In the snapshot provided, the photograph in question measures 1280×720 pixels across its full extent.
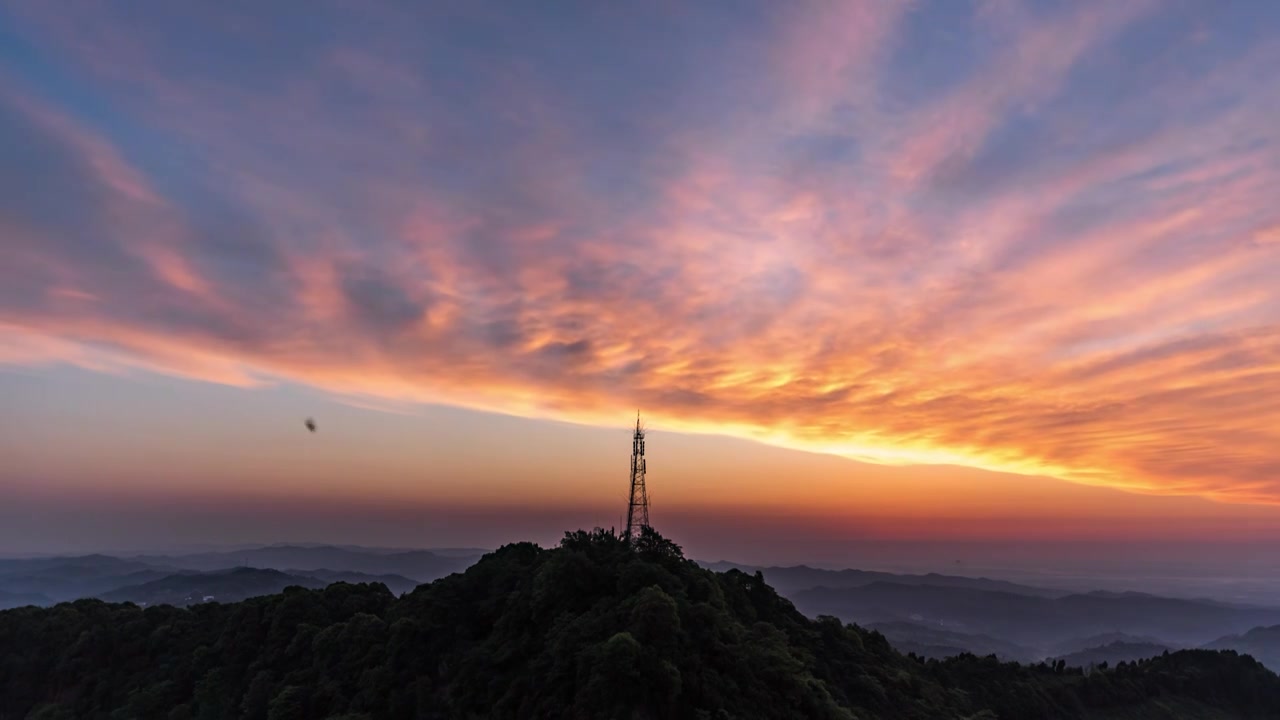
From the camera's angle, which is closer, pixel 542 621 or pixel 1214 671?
pixel 542 621

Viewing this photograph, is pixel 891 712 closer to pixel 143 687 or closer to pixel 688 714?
pixel 688 714

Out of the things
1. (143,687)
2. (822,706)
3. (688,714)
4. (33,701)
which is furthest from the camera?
(33,701)

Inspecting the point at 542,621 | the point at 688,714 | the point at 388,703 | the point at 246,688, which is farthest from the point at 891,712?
the point at 246,688

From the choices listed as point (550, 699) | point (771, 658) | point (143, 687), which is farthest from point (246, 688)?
point (771, 658)

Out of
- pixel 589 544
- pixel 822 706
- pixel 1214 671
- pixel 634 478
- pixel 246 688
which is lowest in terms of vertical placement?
pixel 1214 671

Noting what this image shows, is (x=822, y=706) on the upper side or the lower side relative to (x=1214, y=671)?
upper

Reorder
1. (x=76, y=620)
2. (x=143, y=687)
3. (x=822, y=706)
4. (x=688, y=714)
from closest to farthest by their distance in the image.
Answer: (x=688, y=714)
(x=822, y=706)
(x=143, y=687)
(x=76, y=620)

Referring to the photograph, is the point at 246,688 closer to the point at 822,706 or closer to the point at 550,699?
the point at 550,699
